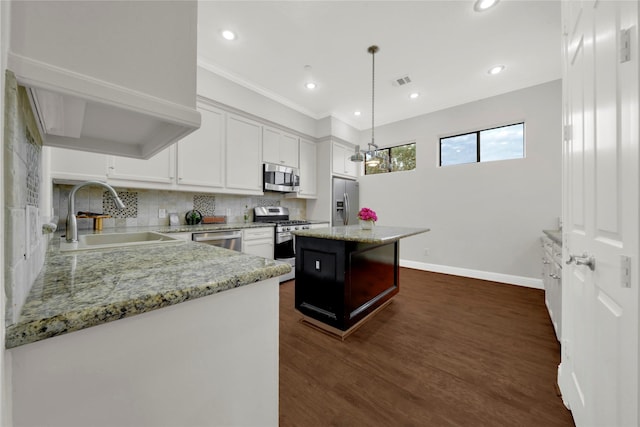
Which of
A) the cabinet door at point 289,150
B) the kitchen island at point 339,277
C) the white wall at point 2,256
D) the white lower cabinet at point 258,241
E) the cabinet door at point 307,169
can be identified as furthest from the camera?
the cabinet door at point 307,169

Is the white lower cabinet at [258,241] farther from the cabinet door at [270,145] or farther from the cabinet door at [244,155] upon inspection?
the cabinet door at [270,145]

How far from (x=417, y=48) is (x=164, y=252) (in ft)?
10.3

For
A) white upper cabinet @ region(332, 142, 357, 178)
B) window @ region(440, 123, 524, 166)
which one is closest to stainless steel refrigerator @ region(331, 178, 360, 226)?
white upper cabinet @ region(332, 142, 357, 178)

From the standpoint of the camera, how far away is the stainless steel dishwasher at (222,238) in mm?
2693

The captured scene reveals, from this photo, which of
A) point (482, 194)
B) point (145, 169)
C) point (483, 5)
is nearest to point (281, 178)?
point (145, 169)

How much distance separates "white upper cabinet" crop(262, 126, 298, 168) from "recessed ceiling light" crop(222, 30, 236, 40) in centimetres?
130

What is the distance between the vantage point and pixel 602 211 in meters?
0.91

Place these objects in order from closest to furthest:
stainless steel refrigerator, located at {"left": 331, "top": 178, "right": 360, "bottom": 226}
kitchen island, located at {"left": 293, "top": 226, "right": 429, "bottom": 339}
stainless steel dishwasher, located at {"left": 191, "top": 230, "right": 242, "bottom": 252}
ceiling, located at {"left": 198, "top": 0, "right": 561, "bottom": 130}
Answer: kitchen island, located at {"left": 293, "top": 226, "right": 429, "bottom": 339} → ceiling, located at {"left": 198, "top": 0, "right": 561, "bottom": 130} → stainless steel dishwasher, located at {"left": 191, "top": 230, "right": 242, "bottom": 252} → stainless steel refrigerator, located at {"left": 331, "top": 178, "right": 360, "bottom": 226}

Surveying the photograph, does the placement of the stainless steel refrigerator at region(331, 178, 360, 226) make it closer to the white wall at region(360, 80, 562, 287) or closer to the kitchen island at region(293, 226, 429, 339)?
the white wall at region(360, 80, 562, 287)

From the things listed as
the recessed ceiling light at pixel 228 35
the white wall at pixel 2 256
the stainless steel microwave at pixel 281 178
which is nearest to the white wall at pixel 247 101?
the recessed ceiling light at pixel 228 35

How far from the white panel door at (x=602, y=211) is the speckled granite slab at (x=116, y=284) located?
112cm

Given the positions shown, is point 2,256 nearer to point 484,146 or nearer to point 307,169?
point 307,169

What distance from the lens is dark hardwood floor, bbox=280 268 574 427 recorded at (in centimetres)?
132

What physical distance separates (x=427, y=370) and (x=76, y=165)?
3.41 metres
